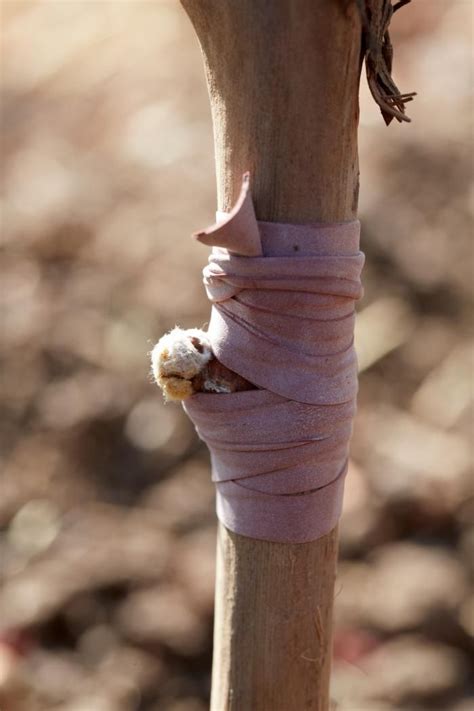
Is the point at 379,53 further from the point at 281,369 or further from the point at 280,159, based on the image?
the point at 281,369

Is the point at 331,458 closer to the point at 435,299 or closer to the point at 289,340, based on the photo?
the point at 289,340

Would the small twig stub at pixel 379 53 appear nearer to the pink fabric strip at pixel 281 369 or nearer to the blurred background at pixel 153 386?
the pink fabric strip at pixel 281 369

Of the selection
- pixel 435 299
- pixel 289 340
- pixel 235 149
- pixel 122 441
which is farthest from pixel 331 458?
pixel 435 299

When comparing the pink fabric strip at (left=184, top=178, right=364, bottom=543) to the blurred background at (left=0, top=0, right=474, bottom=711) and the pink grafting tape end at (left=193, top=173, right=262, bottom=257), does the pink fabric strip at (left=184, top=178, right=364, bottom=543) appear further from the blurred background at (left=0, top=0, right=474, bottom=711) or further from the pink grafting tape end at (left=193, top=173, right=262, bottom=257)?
the blurred background at (left=0, top=0, right=474, bottom=711)

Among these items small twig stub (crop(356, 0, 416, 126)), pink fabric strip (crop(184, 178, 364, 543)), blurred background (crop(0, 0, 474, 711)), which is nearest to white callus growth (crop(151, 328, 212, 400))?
pink fabric strip (crop(184, 178, 364, 543))

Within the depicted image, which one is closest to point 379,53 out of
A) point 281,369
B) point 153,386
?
point 281,369

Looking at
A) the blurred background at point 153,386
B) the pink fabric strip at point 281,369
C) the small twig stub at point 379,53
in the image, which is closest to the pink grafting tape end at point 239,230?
the pink fabric strip at point 281,369
